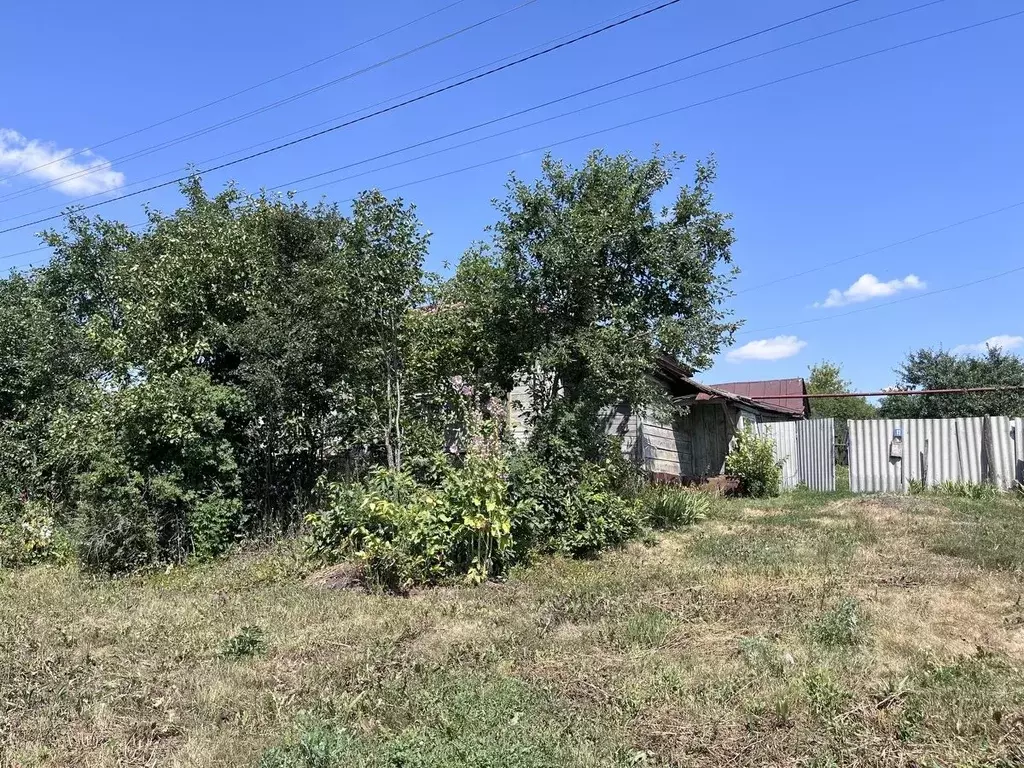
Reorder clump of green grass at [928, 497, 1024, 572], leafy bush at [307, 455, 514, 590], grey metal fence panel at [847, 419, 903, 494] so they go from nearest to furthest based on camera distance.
→ leafy bush at [307, 455, 514, 590]
clump of green grass at [928, 497, 1024, 572]
grey metal fence panel at [847, 419, 903, 494]

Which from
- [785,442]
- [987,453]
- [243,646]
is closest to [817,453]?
[785,442]

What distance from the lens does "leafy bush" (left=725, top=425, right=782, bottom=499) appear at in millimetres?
13641

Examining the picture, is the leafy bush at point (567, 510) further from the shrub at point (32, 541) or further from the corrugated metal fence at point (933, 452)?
the corrugated metal fence at point (933, 452)

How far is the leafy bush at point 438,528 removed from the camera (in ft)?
22.6

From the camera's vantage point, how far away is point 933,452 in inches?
514

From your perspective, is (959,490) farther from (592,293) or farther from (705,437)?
(592,293)

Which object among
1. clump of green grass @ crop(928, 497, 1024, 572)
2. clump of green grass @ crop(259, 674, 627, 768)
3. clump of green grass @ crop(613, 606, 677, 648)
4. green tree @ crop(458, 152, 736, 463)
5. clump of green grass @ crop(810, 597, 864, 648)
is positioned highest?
green tree @ crop(458, 152, 736, 463)

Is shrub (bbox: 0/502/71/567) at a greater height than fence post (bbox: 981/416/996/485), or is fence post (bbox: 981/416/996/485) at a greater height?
fence post (bbox: 981/416/996/485)

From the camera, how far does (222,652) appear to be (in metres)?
4.91

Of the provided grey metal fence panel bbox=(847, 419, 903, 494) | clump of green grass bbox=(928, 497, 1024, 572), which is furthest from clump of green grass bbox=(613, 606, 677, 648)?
grey metal fence panel bbox=(847, 419, 903, 494)

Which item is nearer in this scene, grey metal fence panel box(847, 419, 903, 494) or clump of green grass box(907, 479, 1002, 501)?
clump of green grass box(907, 479, 1002, 501)

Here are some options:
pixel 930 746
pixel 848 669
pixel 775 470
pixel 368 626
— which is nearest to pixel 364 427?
pixel 368 626

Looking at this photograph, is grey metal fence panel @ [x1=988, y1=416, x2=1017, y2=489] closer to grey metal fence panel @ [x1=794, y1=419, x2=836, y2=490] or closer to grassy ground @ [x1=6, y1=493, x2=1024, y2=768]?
grey metal fence panel @ [x1=794, y1=419, x2=836, y2=490]

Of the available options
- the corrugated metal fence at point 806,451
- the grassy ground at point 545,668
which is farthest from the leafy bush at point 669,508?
the corrugated metal fence at point 806,451
